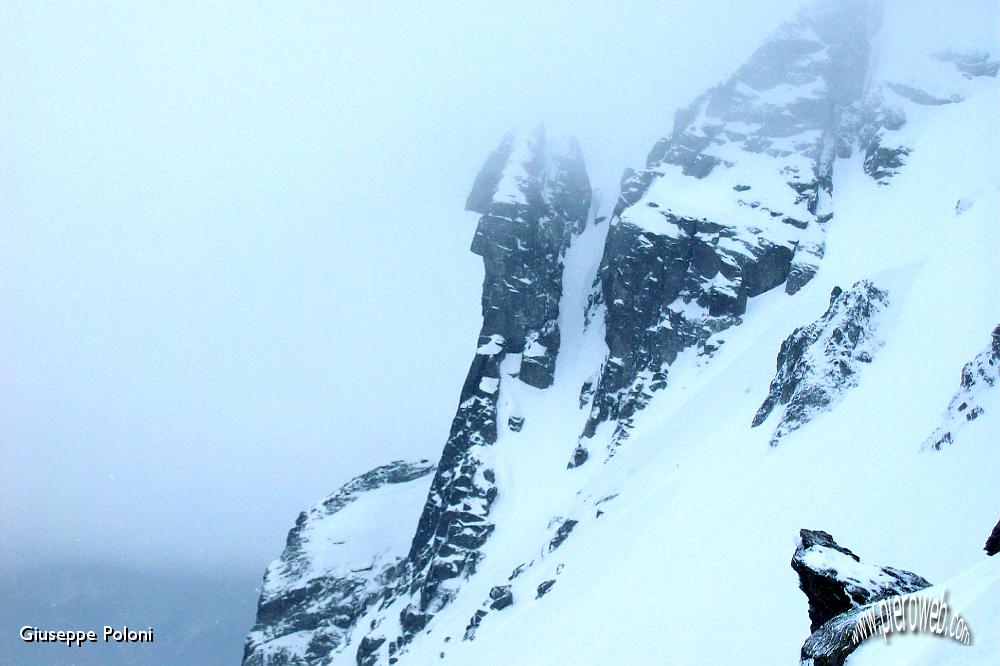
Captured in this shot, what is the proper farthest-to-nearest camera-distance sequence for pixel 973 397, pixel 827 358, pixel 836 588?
pixel 827 358
pixel 973 397
pixel 836 588

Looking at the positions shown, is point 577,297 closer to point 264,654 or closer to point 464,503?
point 464,503

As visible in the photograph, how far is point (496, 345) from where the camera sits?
10669 cm

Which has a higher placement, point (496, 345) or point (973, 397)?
point (496, 345)

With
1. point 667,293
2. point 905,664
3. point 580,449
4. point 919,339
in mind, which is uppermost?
point 667,293

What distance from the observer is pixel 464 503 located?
297 feet

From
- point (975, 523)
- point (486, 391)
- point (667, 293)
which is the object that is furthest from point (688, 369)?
point (975, 523)

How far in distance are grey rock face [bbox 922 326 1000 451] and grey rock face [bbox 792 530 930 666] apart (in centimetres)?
1738

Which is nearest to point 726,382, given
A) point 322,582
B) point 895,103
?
point 895,103

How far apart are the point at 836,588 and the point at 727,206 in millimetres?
90079

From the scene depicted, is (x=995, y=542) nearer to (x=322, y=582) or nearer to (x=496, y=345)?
(x=496, y=345)

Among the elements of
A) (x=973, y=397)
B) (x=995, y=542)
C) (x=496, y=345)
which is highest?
(x=496, y=345)

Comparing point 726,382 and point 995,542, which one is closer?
point 995,542

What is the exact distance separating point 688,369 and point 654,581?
50.4 metres

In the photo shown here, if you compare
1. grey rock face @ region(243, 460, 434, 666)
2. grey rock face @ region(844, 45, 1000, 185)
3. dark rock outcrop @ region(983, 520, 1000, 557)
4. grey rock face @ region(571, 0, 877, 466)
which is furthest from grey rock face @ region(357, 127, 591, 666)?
dark rock outcrop @ region(983, 520, 1000, 557)
